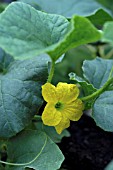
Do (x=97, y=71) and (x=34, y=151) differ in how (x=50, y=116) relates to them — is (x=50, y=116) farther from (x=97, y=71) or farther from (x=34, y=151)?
(x=97, y=71)

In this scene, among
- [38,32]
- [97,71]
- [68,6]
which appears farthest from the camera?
[68,6]

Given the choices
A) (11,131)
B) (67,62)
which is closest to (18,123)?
(11,131)

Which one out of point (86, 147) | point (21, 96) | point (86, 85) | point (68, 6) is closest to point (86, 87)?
point (86, 85)

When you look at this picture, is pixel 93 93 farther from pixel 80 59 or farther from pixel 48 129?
pixel 80 59

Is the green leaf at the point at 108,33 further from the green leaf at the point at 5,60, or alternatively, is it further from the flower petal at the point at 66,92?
the green leaf at the point at 5,60

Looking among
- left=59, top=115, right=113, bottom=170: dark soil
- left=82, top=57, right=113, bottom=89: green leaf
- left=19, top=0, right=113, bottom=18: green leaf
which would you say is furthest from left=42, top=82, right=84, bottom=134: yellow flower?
left=19, top=0, right=113, bottom=18: green leaf

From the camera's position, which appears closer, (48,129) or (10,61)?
(10,61)

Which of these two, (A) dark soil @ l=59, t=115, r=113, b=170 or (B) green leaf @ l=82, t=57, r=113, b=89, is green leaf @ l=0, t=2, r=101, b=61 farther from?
(A) dark soil @ l=59, t=115, r=113, b=170
